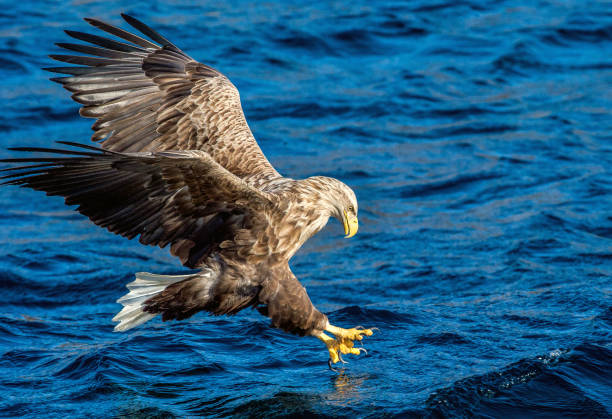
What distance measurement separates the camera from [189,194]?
16.0ft

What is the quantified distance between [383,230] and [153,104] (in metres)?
3.12

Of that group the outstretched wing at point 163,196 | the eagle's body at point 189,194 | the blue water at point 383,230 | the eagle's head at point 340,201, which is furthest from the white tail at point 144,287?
the eagle's head at point 340,201

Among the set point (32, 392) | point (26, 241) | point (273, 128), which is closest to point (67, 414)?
point (32, 392)

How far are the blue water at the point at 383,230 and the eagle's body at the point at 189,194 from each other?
1.82 ft

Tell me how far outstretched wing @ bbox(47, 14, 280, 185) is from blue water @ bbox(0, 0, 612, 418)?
127 centimetres

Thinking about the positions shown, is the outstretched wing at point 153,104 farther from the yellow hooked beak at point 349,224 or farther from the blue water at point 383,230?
the blue water at point 383,230

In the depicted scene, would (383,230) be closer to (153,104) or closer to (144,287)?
(153,104)

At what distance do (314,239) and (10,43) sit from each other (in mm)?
6496

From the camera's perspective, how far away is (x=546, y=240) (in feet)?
27.1

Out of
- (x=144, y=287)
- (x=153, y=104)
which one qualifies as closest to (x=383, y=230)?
(x=153, y=104)

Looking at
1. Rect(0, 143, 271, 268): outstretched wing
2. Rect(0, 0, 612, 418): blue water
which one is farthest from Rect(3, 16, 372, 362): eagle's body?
Rect(0, 0, 612, 418): blue water

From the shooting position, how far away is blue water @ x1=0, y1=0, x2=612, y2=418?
545 centimetres

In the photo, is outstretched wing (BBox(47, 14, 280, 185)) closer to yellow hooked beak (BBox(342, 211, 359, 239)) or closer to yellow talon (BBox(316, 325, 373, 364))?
yellow hooked beak (BBox(342, 211, 359, 239))

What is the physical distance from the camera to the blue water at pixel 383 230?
5.45 metres
